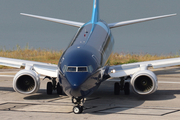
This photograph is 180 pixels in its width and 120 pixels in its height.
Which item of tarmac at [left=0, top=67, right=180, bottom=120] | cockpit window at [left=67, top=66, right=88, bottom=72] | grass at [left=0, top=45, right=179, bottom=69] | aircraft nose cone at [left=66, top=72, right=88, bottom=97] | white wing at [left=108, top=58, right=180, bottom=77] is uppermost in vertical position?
grass at [left=0, top=45, right=179, bottom=69]

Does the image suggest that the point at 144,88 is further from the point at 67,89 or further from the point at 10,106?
the point at 10,106

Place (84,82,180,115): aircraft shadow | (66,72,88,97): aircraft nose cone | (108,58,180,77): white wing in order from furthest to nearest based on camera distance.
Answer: (108,58,180,77): white wing
(84,82,180,115): aircraft shadow
(66,72,88,97): aircraft nose cone

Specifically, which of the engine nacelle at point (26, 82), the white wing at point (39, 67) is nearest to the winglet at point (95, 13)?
the white wing at point (39, 67)

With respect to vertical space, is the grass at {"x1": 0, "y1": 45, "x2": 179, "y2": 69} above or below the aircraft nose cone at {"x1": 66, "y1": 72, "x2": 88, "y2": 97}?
above

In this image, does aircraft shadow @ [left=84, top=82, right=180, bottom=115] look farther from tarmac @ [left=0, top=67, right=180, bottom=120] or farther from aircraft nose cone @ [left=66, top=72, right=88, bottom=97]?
aircraft nose cone @ [left=66, top=72, right=88, bottom=97]

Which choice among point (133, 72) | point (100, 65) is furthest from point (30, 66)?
point (133, 72)

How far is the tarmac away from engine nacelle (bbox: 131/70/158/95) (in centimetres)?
59

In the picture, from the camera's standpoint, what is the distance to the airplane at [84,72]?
1266 cm

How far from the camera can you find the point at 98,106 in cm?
1460

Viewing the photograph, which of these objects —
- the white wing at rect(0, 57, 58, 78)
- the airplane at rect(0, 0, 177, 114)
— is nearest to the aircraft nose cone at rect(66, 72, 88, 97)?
the airplane at rect(0, 0, 177, 114)

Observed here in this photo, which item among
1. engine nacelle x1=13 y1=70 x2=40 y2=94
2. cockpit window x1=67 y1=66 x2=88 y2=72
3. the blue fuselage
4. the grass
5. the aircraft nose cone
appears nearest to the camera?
the aircraft nose cone

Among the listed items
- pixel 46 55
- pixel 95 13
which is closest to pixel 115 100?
pixel 95 13

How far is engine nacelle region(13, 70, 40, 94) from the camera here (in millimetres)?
15648

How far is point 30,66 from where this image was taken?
17062 mm
